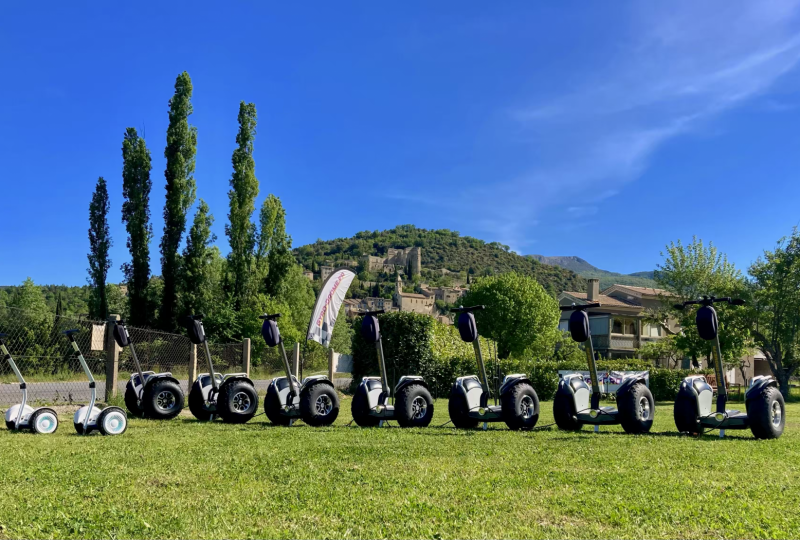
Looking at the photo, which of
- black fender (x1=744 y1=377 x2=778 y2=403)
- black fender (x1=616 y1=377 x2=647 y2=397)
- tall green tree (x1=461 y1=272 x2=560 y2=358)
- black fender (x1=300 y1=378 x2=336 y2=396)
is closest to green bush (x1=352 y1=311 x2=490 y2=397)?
black fender (x1=300 y1=378 x2=336 y2=396)

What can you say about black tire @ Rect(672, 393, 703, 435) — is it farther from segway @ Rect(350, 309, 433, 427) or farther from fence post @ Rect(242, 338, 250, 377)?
fence post @ Rect(242, 338, 250, 377)

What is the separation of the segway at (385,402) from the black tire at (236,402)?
2046 millimetres

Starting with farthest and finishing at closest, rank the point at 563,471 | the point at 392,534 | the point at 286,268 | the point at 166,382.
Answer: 1. the point at 286,268
2. the point at 166,382
3. the point at 563,471
4. the point at 392,534

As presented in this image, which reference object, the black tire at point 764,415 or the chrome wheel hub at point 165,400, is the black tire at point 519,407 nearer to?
the black tire at point 764,415

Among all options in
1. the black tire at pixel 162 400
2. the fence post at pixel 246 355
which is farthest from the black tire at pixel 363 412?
the fence post at pixel 246 355

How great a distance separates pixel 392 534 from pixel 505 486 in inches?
61.4

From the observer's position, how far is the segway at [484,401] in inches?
384

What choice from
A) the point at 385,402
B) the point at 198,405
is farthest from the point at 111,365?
the point at 385,402

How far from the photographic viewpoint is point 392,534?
382 cm

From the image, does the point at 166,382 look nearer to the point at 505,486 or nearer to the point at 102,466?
the point at 102,466

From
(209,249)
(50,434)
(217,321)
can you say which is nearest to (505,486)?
(50,434)

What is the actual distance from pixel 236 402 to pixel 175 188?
22386 mm

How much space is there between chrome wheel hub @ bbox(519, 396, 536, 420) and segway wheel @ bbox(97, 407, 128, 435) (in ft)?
19.3

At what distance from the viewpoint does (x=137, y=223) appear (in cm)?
3067
